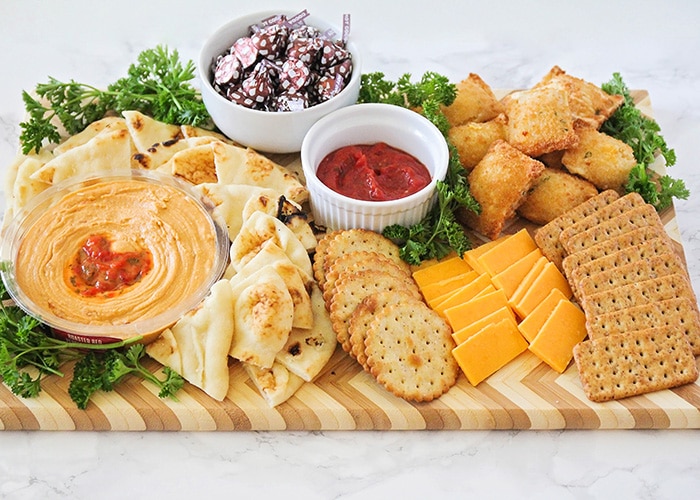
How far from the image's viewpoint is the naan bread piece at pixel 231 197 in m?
4.95

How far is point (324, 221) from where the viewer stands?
16.9 ft

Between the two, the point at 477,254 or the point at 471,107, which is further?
the point at 471,107

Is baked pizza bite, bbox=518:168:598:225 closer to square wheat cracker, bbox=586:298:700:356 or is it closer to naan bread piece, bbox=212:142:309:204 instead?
square wheat cracker, bbox=586:298:700:356

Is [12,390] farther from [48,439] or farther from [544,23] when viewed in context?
[544,23]

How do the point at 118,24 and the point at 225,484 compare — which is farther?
the point at 118,24

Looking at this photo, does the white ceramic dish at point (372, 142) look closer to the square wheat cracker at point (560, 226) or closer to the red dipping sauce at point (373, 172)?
the red dipping sauce at point (373, 172)

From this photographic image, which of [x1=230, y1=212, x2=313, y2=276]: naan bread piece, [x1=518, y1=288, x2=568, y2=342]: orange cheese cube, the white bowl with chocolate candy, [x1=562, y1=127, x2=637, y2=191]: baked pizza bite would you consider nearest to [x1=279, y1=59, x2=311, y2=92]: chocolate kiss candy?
the white bowl with chocolate candy

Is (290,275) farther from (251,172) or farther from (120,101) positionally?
(120,101)

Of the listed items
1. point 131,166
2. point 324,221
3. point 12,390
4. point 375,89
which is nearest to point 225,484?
point 12,390

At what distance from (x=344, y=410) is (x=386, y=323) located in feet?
1.47

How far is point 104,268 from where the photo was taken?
184 inches

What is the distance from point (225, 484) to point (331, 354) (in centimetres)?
77

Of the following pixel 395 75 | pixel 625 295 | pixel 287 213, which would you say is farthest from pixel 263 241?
pixel 395 75

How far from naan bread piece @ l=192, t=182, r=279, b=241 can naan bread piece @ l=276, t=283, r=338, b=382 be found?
0.60m
